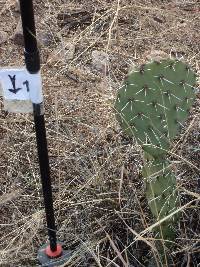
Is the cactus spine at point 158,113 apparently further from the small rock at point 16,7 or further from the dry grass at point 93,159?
the small rock at point 16,7

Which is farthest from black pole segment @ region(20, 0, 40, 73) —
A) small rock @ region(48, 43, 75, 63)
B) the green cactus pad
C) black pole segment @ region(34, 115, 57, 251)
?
small rock @ region(48, 43, 75, 63)

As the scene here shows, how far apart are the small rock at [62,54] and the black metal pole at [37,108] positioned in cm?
108

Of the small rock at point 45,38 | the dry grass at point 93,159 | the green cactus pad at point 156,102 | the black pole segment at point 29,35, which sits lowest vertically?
the dry grass at point 93,159

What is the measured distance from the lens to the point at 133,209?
1730mm

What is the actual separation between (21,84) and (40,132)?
14 cm

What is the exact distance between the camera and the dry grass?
167 centimetres

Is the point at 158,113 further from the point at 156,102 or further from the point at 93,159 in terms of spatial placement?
the point at 93,159

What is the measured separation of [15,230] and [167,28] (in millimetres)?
1473

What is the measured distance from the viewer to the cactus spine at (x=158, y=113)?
1452mm

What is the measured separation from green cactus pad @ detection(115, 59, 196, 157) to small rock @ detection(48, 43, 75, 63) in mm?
1063

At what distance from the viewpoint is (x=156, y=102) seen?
1484 mm

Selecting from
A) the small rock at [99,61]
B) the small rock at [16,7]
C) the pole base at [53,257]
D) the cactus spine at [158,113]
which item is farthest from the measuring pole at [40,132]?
the small rock at [16,7]

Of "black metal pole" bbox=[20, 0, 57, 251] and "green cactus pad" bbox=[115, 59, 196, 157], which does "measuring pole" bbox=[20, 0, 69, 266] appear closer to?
"black metal pole" bbox=[20, 0, 57, 251]

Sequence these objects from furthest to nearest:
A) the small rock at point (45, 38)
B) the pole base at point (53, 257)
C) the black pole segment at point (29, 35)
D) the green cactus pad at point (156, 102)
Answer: the small rock at point (45, 38)
the pole base at point (53, 257)
the green cactus pad at point (156, 102)
the black pole segment at point (29, 35)
